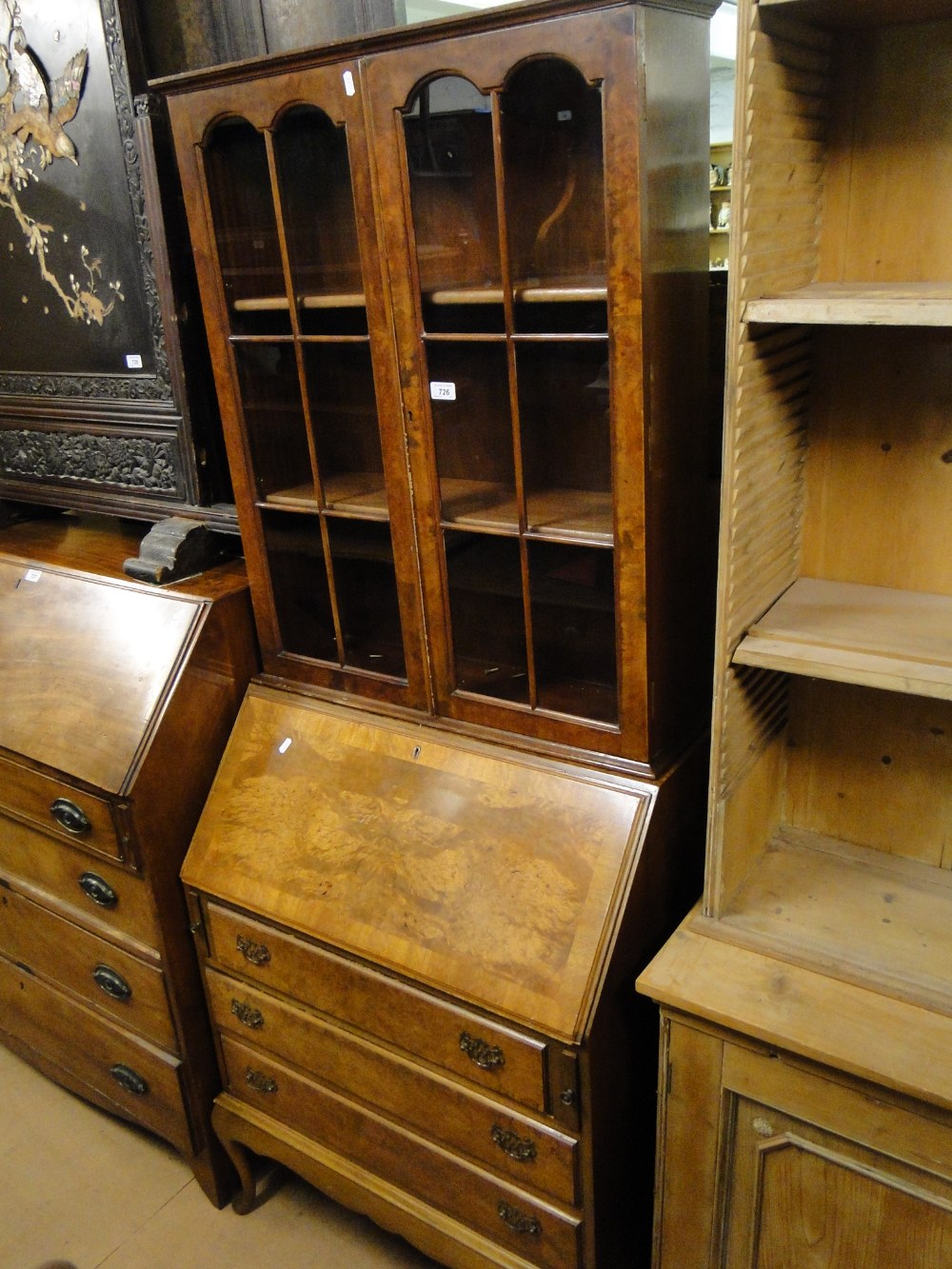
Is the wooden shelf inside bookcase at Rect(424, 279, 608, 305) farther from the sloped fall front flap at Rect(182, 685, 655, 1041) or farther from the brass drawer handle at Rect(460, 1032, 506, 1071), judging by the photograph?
the brass drawer handle at Rect(460, 1032, 506, 1071)

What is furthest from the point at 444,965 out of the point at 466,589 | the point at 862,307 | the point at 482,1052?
the point at 862,307

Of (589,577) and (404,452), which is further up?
(404,452)

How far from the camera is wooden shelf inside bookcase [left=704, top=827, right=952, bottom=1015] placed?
1.26 m

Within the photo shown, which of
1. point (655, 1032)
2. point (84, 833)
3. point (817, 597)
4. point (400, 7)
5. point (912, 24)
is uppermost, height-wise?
point (400, 7)

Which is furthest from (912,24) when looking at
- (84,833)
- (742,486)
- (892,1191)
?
(84,833)

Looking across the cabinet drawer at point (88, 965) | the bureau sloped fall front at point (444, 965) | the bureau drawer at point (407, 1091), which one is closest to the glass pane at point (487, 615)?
the bureau sloped fall front at point (444, 965)

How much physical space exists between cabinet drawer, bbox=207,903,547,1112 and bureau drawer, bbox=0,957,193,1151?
355 millimetres

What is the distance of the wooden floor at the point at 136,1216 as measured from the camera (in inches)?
72.2

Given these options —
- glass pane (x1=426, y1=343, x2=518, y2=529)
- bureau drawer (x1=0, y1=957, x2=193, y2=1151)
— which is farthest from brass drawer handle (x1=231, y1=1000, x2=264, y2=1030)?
glass pane (x1=426, y1=343, x2=518, y2=529)

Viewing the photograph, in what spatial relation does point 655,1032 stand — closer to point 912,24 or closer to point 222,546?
point 222,546

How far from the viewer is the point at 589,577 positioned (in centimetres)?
140

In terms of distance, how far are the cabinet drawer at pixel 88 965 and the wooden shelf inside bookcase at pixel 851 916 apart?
3.57 ft

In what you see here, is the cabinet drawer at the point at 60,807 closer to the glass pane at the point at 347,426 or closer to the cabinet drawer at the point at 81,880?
the cabinet drawer at the point at 81,880

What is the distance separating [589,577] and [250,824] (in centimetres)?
75
